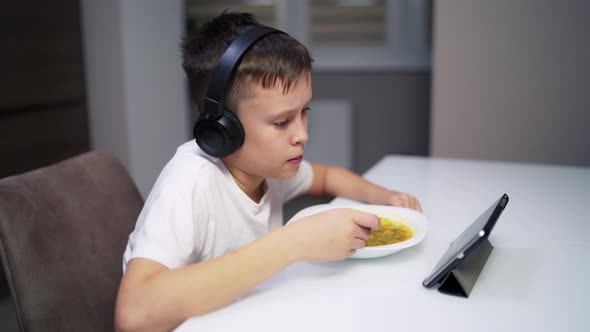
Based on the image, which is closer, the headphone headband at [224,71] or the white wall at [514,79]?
the headphone headband at [224,71]

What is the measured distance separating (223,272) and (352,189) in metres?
0.58

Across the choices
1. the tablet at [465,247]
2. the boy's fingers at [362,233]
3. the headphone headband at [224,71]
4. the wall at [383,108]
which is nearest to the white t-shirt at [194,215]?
the headphone headband at [224,71]

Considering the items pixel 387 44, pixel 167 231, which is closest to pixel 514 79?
pixel 387 44

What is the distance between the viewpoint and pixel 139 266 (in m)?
0.74

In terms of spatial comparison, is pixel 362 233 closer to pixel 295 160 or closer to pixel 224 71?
pixel 295 160

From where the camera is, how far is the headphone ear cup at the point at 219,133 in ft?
2.78

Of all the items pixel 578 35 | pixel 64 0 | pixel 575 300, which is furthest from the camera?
pixel 64 0

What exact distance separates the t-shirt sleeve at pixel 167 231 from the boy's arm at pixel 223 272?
16 mm

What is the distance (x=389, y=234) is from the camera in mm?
887

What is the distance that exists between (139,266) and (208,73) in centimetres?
35

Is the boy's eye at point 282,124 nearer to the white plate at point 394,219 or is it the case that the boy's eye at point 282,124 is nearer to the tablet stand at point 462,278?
the white plate at point 394,219

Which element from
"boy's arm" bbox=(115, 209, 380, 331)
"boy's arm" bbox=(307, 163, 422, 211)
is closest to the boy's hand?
"boy's arm" bbox=(115, 209, 380, 331)

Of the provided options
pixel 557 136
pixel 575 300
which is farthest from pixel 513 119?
pixel 575 300

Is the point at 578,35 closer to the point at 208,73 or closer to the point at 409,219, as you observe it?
the point at 409,219
